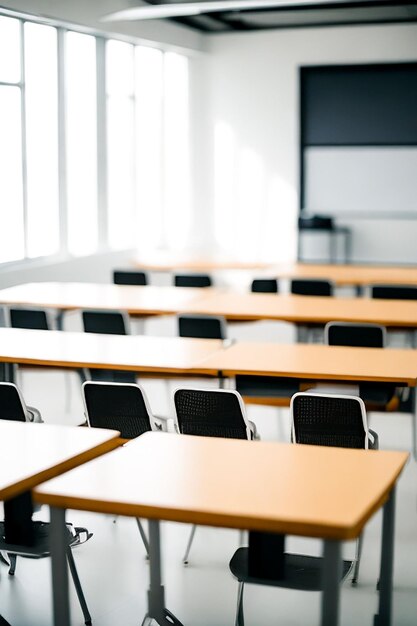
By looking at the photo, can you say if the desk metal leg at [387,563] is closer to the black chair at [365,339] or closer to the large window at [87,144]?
the black chair at [365,339]

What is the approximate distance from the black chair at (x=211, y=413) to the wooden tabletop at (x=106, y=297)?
256cm

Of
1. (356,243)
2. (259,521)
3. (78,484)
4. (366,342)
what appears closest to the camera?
(259,521)

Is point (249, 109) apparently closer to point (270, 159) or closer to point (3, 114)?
point (270, 159)

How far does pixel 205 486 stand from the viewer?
285cm

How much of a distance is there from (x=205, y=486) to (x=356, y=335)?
322cm

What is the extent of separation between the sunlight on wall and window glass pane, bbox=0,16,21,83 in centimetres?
406

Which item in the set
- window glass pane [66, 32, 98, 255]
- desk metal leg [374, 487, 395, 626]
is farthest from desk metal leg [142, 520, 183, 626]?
window glass pane [66, 32, 98, 255]

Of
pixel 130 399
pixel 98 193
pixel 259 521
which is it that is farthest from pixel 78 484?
pixel 98 193

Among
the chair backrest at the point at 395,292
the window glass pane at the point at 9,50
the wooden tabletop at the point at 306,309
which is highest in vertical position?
the window glass pane at the point at 9,50

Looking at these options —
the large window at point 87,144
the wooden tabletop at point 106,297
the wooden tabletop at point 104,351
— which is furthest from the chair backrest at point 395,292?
the large window at point 87,144

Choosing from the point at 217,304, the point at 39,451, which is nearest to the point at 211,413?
the point at 39,451

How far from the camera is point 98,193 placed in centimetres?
1051

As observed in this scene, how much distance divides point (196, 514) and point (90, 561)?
1891 mm

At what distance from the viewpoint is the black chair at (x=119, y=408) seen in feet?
14.4
